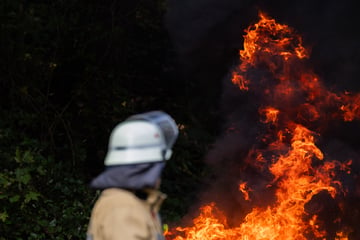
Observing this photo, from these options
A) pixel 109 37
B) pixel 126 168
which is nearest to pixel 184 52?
pixel 109 37

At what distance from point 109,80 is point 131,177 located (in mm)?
6456

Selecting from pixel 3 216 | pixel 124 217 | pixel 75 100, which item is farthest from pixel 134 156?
pixel 75 100

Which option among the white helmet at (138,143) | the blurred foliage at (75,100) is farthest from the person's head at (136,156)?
the blurred foliage at (75,100)

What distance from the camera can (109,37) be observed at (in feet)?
28.8

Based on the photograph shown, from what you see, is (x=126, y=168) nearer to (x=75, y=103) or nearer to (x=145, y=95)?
(x=75, y=103)

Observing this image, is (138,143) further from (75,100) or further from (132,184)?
(75,100)

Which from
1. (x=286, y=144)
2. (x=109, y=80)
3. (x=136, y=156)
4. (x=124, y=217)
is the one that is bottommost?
(x=286, y=144)

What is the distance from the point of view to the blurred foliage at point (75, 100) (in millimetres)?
7262

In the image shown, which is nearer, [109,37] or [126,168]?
[126,168]

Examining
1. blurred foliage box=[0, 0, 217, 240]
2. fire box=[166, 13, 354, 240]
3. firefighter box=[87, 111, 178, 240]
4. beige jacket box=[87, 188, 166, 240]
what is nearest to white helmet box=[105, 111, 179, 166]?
firefighter box=[87, 111, 178, 240]

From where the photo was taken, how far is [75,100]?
8.66 meters

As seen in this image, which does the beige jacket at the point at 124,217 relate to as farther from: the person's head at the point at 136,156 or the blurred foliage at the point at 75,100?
the blurred foliage at the point at 75,100

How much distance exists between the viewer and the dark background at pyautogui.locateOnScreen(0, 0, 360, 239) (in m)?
7.48

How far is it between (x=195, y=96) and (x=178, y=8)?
1.85m
